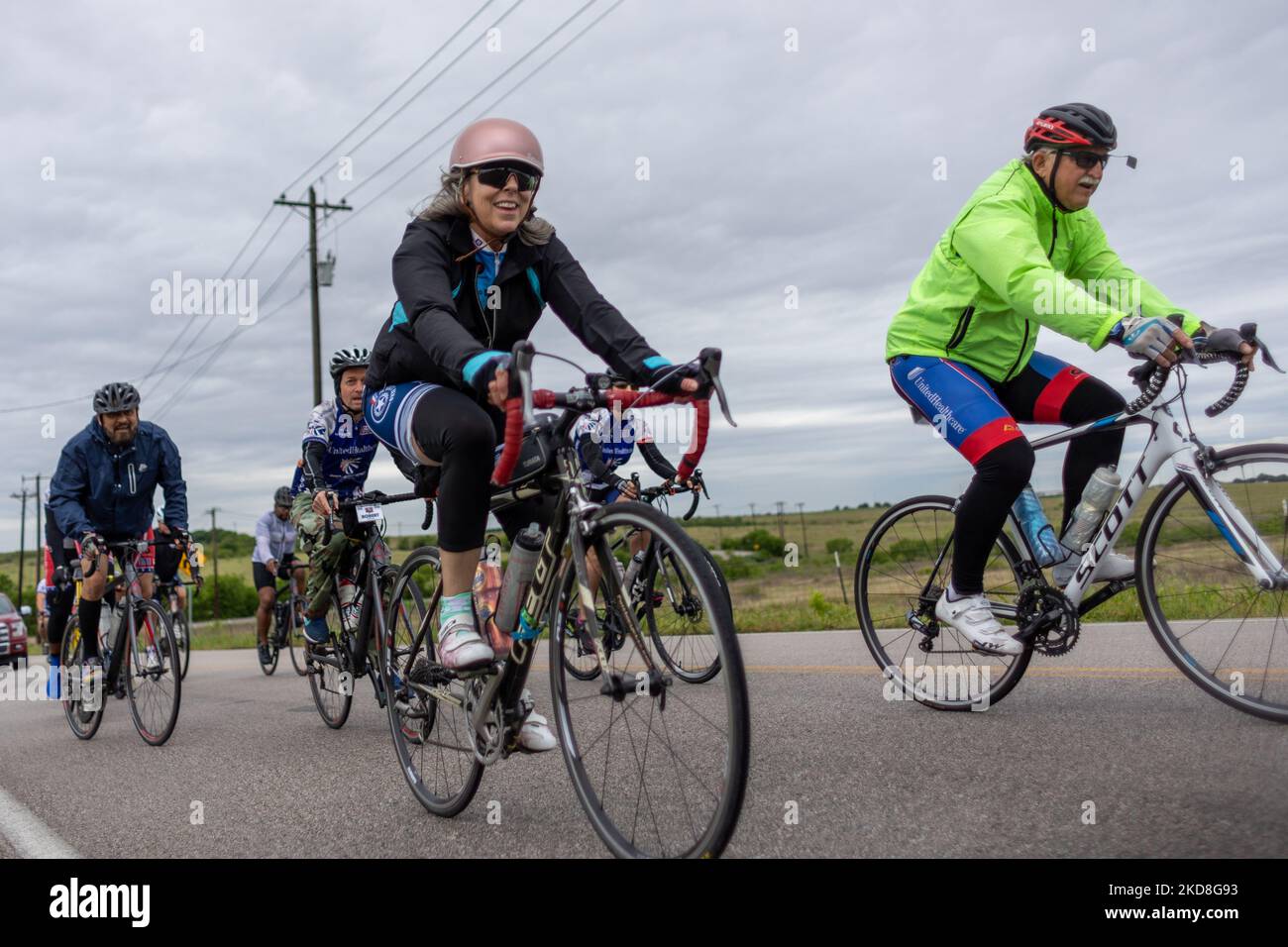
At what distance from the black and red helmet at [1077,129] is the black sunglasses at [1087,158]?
1.4 inches

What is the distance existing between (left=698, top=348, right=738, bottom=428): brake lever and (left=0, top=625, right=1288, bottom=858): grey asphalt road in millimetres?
1226

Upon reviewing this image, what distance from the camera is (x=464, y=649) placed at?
350 cm

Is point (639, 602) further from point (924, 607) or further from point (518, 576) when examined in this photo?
point (924, 607)

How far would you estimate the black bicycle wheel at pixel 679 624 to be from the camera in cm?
394

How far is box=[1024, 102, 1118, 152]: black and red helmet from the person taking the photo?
435 centimetres

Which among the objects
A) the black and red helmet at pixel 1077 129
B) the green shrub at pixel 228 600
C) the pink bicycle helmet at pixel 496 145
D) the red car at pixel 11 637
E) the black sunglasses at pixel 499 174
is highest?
the black and red helmet at pixel 1077 129

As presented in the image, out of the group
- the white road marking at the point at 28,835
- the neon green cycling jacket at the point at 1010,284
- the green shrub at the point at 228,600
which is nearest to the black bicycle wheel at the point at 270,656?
the white road marking at the point at 28,835

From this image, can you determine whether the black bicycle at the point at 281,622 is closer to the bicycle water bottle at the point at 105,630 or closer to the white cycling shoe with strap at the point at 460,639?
the bicycle water bottle at the point at 105,630

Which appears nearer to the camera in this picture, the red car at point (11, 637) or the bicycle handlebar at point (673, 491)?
the bicycle handlebar at point (673, 491)

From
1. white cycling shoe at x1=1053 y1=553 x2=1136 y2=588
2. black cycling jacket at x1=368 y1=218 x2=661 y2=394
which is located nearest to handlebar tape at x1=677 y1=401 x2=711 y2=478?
black cycling jacket at x1=368 y1=218 x2=661 y2=394

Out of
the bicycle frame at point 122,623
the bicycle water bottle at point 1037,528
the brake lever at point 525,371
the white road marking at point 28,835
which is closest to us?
the brake lever at point 525,371

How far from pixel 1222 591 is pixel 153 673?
5.84m

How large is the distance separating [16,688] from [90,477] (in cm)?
501
